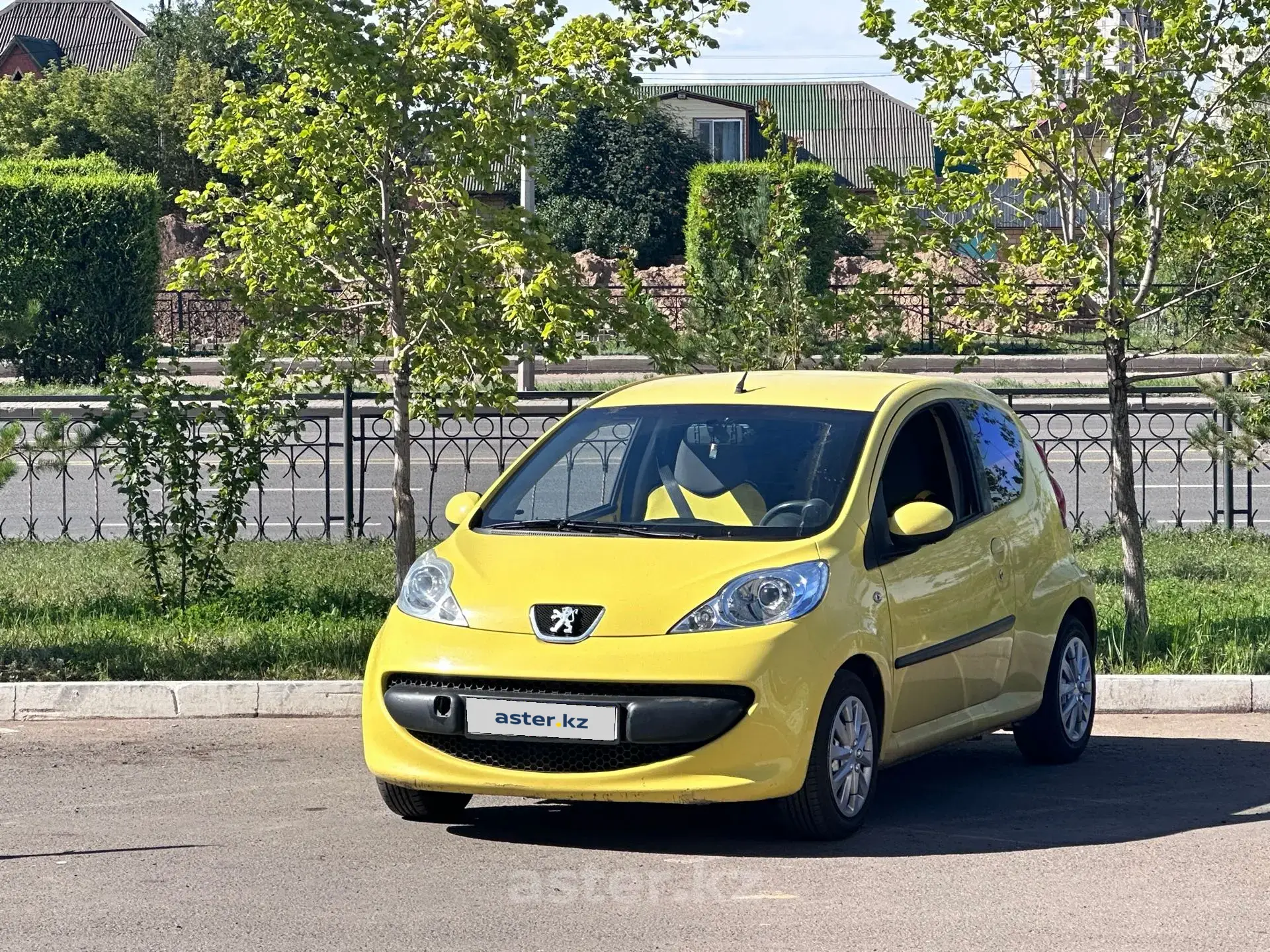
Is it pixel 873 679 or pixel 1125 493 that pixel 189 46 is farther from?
pixel 873 679

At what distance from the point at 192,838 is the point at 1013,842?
2.62m

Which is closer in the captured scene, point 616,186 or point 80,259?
point 80,259

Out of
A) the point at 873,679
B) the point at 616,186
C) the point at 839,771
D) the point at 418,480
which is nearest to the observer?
the point at 839,771

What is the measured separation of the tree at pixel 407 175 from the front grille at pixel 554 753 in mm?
3547

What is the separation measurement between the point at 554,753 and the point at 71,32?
270 feet

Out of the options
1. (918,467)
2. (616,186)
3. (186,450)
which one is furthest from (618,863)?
(616,186)

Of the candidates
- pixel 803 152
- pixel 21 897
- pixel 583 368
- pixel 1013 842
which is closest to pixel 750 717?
pixel 1013 842

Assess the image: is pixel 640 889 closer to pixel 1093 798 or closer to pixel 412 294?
pixel 1093 798

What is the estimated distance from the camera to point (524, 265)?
948cm

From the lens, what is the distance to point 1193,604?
10.9m

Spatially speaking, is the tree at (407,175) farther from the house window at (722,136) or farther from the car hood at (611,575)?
the house window at (722,136)

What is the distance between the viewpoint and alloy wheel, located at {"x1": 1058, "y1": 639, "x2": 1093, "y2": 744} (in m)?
7.49

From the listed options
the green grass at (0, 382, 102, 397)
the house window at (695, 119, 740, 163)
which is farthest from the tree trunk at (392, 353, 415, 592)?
the house window at (695, 119, 740, 163)

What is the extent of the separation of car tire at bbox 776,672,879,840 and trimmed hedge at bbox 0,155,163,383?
27767 mm
